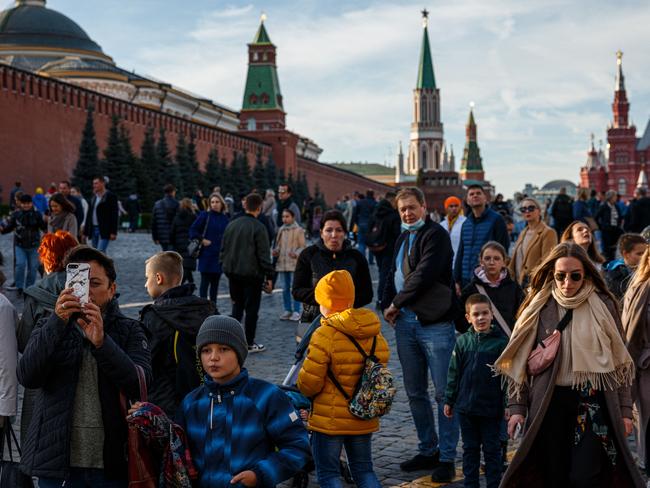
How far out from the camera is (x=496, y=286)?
5578 millimetres

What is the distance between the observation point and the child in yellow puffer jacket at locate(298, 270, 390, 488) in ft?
13.9

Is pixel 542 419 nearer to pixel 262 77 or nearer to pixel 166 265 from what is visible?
pixel 166 265

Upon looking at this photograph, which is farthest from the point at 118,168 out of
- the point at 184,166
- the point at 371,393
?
the point at 371,393

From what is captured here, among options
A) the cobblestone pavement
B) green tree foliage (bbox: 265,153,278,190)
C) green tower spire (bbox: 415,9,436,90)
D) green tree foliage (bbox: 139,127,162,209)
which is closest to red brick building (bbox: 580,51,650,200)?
green tower spire (bbox: 415,9,436,90)

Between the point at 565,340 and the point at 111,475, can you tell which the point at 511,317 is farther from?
the point at 111,475

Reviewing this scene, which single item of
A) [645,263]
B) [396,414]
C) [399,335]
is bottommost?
[396,414]

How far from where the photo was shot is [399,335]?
541 centimetres

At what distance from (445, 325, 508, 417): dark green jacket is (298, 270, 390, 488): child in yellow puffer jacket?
0.58 metres

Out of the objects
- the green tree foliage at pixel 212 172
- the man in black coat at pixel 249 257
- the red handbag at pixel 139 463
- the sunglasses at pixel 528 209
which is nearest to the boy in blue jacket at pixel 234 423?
the red handbag at pixel 139 463

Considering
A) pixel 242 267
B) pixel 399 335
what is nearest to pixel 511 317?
pixel 399 335

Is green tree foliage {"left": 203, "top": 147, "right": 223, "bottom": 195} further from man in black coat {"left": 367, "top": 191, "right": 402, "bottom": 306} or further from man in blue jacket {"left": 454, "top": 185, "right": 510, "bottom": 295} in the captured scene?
man in blue jacket {"left": 454, "top": 185, "right": 510, "bottom": 295}

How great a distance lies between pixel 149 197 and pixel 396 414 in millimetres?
29816

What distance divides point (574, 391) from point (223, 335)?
5.02 ft

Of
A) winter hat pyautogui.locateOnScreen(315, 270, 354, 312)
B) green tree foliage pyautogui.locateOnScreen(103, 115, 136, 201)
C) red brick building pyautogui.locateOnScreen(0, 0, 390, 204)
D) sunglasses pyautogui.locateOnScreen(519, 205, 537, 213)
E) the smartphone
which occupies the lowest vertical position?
winter hat pyautogui.locateOnScreen(315, 270, 354, 312)
